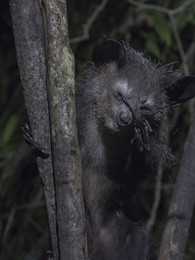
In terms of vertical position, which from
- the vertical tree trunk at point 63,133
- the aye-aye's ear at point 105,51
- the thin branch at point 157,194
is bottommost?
the thin branch at point 157,194

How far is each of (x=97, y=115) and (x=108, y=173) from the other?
0.44 m

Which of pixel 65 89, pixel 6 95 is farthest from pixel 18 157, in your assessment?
pixel 65 89

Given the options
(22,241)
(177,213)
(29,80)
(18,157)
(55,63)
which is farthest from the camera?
(22,241)

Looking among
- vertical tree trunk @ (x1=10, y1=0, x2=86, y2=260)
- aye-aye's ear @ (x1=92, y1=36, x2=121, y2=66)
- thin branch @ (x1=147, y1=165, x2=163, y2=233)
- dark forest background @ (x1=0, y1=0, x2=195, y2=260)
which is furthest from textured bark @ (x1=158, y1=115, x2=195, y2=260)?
dark forest background @ (x1=0, y1=0, x2=195, y2=260)

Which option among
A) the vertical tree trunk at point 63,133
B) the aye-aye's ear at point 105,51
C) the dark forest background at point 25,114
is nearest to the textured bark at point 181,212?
the vertical tree trunk at point 63,133

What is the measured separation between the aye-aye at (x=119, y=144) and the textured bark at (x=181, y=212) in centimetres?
54

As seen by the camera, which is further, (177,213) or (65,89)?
(177,213)

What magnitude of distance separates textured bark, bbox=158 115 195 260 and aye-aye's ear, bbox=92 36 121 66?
37.6 inches

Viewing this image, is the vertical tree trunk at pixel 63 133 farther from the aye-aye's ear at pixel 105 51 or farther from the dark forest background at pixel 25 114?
the dark forest background at pixel 25 114

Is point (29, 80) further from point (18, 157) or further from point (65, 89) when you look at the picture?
point (18, 157)

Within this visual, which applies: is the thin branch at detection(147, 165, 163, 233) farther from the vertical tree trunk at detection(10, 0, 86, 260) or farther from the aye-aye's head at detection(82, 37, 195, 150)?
the vertical tree trunk at detection(10, 0, 86, 260)

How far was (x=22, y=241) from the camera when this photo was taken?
6469 mm

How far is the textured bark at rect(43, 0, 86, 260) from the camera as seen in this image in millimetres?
2836

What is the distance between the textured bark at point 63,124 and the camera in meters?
2.84
